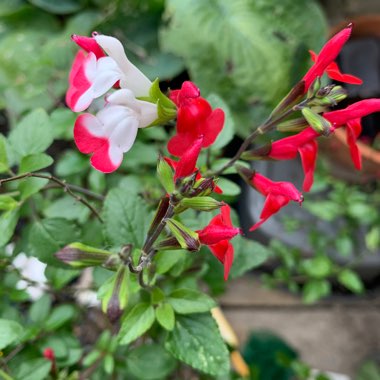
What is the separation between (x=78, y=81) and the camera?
41 centimetres

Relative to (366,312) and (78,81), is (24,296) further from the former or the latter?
(366,312)

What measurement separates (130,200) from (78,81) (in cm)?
17

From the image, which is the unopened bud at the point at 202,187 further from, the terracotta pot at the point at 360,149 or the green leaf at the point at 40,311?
the terracotta pot at the point at 360,149

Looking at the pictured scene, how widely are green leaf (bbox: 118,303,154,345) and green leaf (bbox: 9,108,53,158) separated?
0.22 m

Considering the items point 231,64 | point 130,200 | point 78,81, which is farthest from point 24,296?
point 231,64

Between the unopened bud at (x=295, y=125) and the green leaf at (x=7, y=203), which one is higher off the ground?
the unopened bud at (x=295, y=125)

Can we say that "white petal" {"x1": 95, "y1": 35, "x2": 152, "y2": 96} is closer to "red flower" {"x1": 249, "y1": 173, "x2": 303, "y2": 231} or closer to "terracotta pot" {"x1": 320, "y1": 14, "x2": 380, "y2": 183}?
"red flower" {"x1": 249, "y1": 173, "x2": 303, "y2": 231}

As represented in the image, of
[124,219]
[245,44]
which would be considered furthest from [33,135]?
[245,44]

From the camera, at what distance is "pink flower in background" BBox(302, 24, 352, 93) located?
17.3 inches

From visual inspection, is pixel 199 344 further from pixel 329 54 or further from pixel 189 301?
pixel 329 54

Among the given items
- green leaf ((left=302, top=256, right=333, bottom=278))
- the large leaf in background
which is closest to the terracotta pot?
the large leaf in background

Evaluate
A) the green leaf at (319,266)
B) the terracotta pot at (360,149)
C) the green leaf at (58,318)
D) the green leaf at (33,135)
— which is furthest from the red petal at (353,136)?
the green leaf at (319,266)

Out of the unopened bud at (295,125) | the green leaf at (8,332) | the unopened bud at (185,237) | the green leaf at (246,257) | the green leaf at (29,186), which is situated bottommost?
the green leaf at (246,257)

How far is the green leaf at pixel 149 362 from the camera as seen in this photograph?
27.3 inches
